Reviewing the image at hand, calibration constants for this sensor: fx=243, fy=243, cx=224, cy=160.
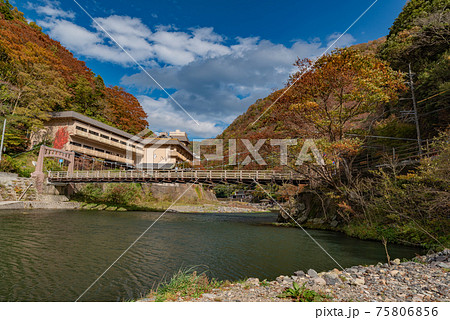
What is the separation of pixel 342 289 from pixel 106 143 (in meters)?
41.1

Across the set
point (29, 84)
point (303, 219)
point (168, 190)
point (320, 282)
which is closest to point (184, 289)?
point (320, 282)

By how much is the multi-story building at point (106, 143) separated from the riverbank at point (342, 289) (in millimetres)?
36698

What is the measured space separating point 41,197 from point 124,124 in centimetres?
2452

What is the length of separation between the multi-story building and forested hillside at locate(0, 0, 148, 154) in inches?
86.5

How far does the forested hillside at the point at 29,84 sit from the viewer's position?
95.3ft

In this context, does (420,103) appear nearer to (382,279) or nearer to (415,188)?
(415,188)

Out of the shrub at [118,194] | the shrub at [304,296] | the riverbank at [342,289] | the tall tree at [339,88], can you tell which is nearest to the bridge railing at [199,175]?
the shrub at [118,194]

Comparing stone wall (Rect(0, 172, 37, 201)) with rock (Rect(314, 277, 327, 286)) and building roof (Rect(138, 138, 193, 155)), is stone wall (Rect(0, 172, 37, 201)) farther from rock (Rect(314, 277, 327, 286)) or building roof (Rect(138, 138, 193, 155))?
rock (Rect(314, 277, 327, 286))

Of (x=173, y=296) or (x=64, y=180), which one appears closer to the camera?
(x=173, y=296)

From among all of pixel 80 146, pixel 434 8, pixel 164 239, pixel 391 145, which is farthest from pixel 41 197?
pixel 434 8

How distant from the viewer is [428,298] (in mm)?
3889

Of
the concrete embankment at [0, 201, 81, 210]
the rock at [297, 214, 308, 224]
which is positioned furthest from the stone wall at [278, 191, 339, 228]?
the concrete embankment at [0, 201, 81, 210]

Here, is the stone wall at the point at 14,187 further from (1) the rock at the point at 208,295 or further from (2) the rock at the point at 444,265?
(2) the rock at the point at 444,265
